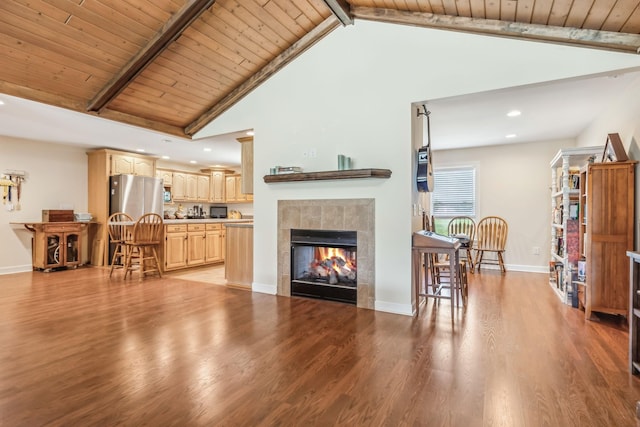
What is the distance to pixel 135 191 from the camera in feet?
21.1

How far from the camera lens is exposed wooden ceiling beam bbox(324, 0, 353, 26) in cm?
327

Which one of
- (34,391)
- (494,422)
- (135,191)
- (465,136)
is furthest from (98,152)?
(494,422)

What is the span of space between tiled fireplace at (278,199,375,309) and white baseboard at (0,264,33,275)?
5.01 meters

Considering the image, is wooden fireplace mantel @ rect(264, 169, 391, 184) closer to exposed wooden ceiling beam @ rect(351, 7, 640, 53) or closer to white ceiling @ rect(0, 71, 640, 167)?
white ceiling @ rect(0, 71, 640, 167)

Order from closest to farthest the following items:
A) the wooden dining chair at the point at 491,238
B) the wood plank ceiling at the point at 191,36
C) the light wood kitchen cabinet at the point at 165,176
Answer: the wood plank ceiling at the point at 191,36 → the wooden dining chair at the point at 491,238 → the light wood kitchen cabinet at the point at 165,176

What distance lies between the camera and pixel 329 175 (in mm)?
3676

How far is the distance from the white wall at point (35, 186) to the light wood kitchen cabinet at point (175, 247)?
2.27 meters

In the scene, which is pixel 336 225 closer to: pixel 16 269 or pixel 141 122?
pixel 141 122

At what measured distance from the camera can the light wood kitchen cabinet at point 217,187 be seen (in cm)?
828

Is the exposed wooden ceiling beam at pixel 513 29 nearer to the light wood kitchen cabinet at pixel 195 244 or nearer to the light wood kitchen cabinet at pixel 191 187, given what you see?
the light wood kitchen cabinet at pixel 195 244

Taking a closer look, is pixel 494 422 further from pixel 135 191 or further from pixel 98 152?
pixel 98 152

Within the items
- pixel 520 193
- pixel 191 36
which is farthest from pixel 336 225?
pixel 520 193

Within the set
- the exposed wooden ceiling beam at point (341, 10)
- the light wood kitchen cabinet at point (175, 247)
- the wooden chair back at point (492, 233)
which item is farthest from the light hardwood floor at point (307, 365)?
the exposed wooden ceiling beam at point (341, 10)

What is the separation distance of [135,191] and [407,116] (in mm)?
5463
